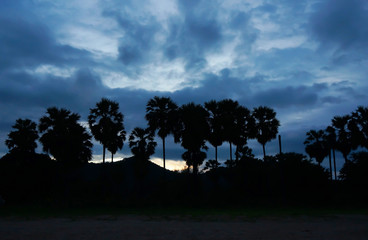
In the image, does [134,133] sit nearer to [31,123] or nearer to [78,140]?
[78,140]

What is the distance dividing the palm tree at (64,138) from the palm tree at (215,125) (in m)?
17.0

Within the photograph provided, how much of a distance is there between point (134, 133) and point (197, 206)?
1579 centimetres

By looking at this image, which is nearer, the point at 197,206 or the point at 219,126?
the point at 197,206

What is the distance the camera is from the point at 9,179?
3706cm

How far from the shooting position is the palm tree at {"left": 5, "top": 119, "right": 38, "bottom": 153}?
40219 millimetres

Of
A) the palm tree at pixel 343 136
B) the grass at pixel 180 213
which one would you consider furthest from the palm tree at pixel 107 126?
the palm tree at pixel 343 136

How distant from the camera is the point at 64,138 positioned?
3941cm

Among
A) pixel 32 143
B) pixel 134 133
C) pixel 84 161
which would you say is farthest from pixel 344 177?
pixel 32 143

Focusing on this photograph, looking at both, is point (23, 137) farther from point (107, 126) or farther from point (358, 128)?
point (358, 128)

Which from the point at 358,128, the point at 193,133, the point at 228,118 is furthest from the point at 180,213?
the point at 358,128

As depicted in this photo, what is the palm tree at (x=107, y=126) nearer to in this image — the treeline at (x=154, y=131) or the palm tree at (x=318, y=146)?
the treeline at (x=154, y=131)

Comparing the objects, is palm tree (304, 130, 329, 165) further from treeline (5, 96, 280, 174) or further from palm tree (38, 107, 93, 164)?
palm tree (38, 107, 93, 164)

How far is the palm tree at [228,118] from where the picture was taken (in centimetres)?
4369

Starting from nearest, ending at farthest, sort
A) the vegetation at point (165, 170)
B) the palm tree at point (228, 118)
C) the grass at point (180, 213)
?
1. the grass at point (180, 213)
2. the vegetation at point (165, 170)
3. the palm tree at point (228, 118)
